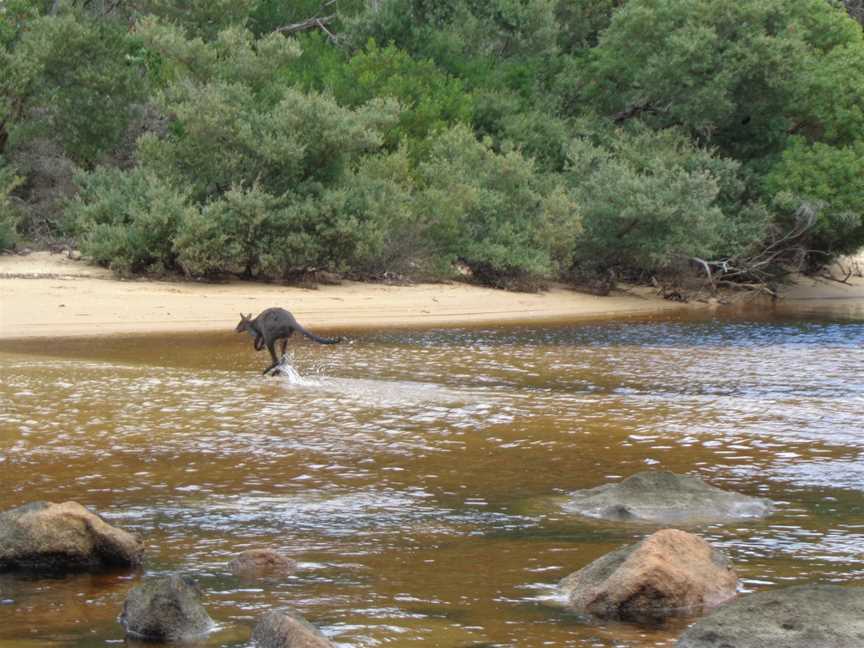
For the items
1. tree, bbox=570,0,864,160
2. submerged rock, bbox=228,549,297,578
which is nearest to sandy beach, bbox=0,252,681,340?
tree, bbox=570,0,864,160

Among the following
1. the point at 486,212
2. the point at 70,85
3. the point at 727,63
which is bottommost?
the point at 486,212

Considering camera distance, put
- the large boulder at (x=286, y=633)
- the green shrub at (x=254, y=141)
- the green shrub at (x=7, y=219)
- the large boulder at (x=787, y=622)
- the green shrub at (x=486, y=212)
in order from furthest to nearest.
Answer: the green shrub at (x=486, y=212) → the green shrub at (x=254, y=141) → the green shrub at (x=7, y=219) → the large boulder at (x=286, y=633) → the large boulder at (x=787, y=622)

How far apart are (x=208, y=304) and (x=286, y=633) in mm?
17812

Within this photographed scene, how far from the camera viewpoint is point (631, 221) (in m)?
30.3

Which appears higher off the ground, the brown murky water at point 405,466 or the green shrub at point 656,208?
the green shrub at point 656,208

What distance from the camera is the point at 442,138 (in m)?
30.7

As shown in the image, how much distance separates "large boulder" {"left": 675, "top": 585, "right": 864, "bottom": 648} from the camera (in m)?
5.39

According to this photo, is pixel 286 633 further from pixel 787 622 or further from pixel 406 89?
pixel 406 89

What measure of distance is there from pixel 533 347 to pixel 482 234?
30.1 feet

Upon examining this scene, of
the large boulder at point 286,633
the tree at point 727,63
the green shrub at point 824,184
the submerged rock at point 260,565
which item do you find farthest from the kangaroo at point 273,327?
the tree at point 727,63

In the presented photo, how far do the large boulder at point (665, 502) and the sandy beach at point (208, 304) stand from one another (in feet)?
41.7

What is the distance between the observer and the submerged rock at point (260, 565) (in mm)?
7270

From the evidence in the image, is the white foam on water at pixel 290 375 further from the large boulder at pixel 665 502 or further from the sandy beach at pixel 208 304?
the large boulder at pixel 665 502

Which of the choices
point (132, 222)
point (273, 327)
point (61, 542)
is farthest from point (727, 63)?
point (61, 542)
